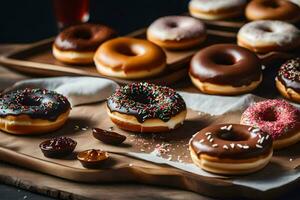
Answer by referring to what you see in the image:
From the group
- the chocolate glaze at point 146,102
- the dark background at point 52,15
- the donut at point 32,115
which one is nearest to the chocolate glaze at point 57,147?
the donut at point 32,115

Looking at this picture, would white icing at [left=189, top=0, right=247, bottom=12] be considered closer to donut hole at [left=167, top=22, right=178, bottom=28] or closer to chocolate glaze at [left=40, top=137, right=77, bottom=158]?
donut hole at [left=167, top=22, right=178, bottom=28]

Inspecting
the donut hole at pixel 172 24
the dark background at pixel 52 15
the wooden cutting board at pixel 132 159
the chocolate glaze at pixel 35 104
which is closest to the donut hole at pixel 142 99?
the wooden cutting board at pixel 132 159

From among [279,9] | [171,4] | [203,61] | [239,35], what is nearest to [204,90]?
[203,61]

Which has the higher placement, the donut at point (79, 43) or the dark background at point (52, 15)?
the donut at point (79, 43)

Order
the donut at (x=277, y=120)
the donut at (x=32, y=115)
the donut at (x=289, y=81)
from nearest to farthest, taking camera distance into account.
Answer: the donut at (x=277, y=120) < the donut at (x=32, y=115) < the donut at (x=289, y=81)

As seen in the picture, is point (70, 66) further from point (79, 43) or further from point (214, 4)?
point (214, 4)

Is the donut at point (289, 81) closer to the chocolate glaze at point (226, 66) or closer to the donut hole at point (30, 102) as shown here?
the chocolate glaze at point (226, 66)

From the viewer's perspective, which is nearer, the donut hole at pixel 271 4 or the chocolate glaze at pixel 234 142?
the chocolate glaze at pixel 234 142

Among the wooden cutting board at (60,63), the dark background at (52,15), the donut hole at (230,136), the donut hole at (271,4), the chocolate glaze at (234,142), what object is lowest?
the dark background at (52,15)

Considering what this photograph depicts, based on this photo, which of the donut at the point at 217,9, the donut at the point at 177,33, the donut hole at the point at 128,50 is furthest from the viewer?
the donut at the point at 217,9
